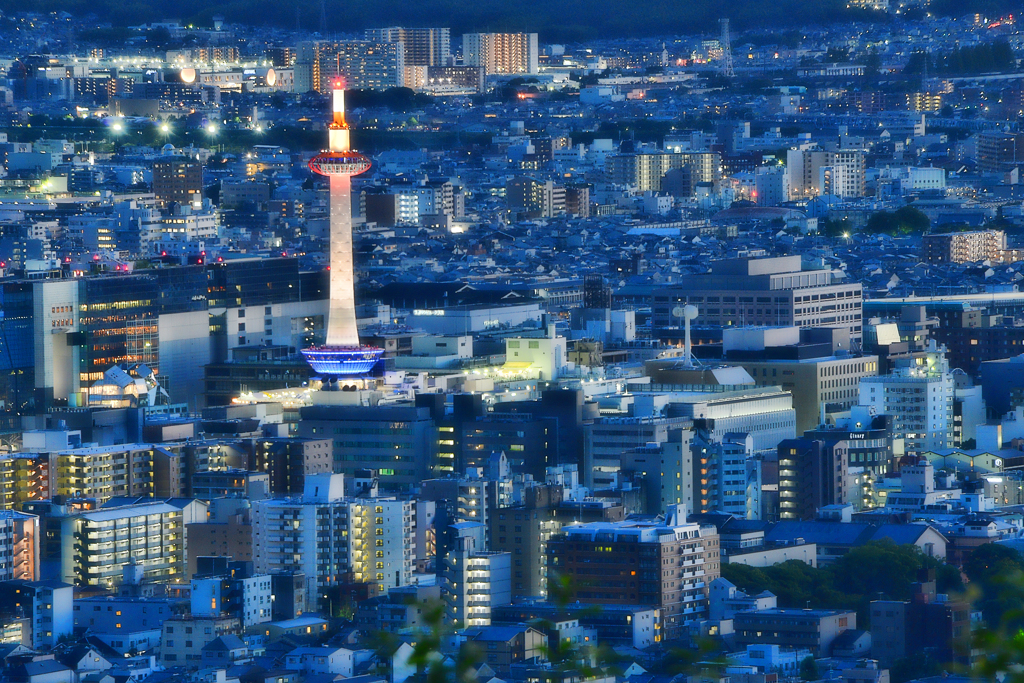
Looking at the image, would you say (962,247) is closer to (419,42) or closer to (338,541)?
(338,541)

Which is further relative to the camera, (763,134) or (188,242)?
(763,134)

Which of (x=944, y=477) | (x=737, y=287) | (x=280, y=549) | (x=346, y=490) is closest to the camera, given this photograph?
(x=280, y=549)

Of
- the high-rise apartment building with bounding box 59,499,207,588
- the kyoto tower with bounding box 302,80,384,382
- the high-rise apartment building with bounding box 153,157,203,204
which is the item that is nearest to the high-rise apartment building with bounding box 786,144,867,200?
the high-rise apartment building with bounding box 153,157,203,204

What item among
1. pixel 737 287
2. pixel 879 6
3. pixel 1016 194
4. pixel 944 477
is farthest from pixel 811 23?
pixel 944 477

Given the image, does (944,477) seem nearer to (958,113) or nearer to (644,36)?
(958,113)

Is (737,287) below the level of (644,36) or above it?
below

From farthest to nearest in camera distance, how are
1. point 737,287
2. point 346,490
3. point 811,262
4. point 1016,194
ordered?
point 1016,194, point 811,262, point 737,287, point 346,490

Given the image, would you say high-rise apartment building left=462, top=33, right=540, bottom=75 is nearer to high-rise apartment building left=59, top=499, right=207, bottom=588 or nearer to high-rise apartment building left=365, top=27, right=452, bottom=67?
high-rise apartment building left=365, top=27, right=452, bottom=67
